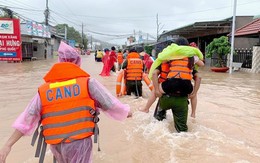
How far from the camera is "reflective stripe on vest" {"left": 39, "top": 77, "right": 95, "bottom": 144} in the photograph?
233 centimetres

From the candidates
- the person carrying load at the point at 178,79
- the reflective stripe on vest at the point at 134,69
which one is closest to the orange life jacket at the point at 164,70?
the person carrying load at the point at 178,79

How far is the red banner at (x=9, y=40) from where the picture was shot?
23.9 ft

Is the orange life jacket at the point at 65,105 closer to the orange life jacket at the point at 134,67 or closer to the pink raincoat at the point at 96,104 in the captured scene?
the pink raincoat at the point at 96,104

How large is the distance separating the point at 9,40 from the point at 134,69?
130 inches

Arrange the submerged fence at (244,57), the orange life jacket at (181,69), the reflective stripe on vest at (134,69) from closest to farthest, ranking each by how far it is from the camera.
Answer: the orange life jacket at (181,69) → the reflective stripe on vest at (134,69) → the submerged fence at (244,57)

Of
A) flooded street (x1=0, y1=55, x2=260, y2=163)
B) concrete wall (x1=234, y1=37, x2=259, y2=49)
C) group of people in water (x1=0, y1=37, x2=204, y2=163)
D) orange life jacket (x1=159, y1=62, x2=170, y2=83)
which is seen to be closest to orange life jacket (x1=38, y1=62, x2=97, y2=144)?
group of people in water (x1=0, y1=37, x2=204, y2=163)

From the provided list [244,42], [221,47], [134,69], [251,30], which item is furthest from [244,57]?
[134,69]

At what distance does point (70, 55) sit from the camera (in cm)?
256

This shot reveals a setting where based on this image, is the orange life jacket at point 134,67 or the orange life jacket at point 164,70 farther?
the orange life jacket at point 134,67

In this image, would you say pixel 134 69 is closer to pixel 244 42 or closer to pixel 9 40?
pixel 9 40

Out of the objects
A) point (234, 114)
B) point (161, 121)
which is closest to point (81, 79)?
point (161, 121)

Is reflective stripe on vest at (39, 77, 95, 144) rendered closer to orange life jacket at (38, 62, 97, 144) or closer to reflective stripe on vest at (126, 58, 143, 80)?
orange life jacket at (38, 62, 97, 144)

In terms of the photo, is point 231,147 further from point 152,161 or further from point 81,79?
point 81,79

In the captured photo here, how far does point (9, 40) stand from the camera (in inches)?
288
